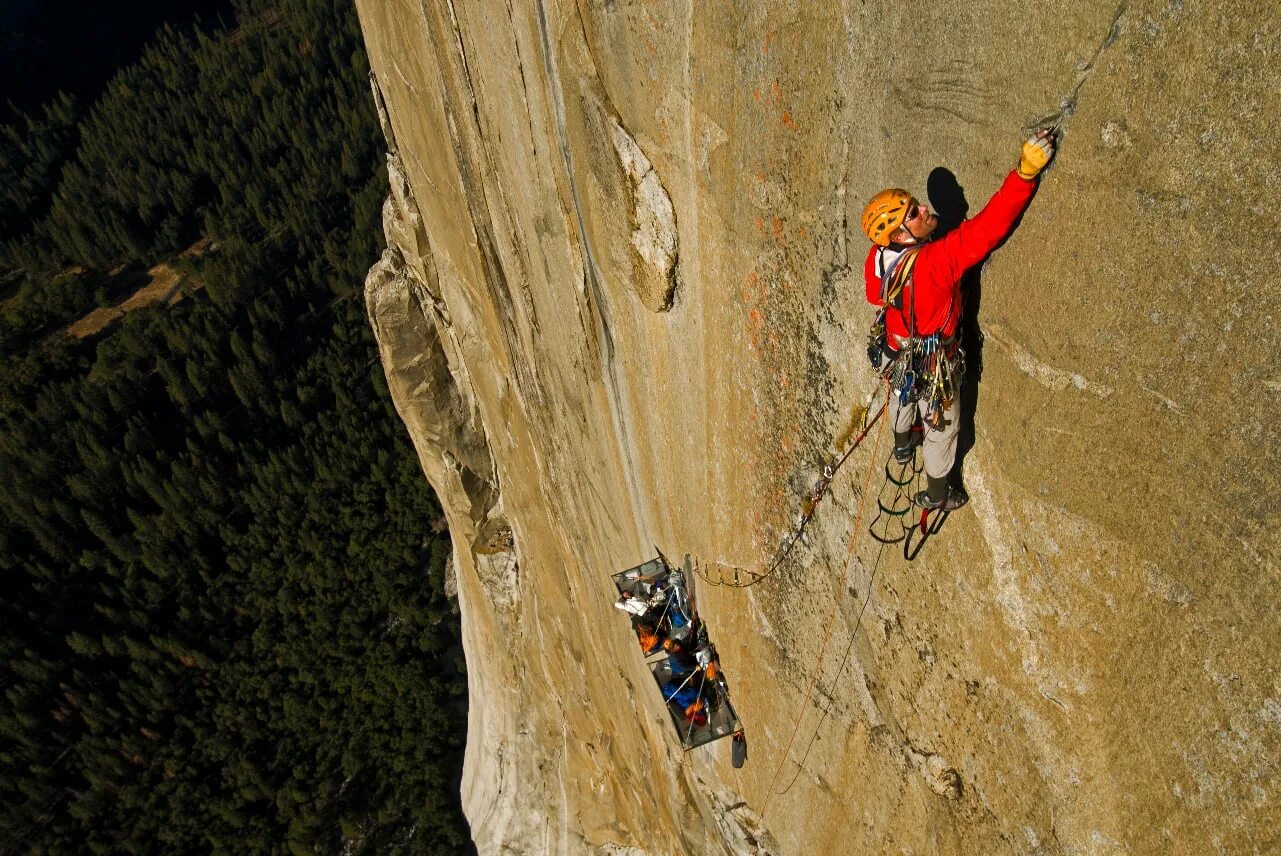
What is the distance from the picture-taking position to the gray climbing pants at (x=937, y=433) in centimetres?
403

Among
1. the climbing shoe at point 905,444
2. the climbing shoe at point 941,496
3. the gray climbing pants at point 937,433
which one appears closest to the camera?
the gray climbing pants at point 937,433

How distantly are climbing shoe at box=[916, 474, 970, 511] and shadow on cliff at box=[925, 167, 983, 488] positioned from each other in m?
0.09

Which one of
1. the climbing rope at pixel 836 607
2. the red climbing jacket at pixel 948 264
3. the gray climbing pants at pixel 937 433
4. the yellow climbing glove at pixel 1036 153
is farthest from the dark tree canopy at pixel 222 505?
the yellow climbing glove at pixel 1036 153

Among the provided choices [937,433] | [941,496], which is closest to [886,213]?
[937,433]

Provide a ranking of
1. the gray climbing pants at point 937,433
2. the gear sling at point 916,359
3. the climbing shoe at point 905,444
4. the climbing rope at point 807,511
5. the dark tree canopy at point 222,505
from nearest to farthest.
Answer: the gear sling at point 916,359
the gray climbing pants at point 937,433
the climbing shoe at point 905,444
the climbing rope at point 807,511
the dark tree canopy at point 222,505

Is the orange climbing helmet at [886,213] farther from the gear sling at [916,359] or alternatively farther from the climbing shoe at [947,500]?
the climbing shoe at [947,500]

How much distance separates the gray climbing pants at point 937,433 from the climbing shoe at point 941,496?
4 centimetres

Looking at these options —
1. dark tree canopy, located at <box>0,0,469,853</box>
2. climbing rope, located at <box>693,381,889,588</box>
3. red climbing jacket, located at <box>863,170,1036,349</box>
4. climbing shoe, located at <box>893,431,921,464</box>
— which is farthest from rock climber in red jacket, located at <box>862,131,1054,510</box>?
dark tree canopy, located at <box>0,0,469,853</box>

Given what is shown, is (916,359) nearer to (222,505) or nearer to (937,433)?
(937,433)

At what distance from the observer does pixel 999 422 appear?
3.99 m

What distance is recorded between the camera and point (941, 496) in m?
4.17

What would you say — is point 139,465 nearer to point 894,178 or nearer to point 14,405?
point 14,405

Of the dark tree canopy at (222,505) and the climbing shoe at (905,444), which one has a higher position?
the dark tree canopy at (222,505)

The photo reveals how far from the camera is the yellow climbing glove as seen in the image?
3.15 meters
